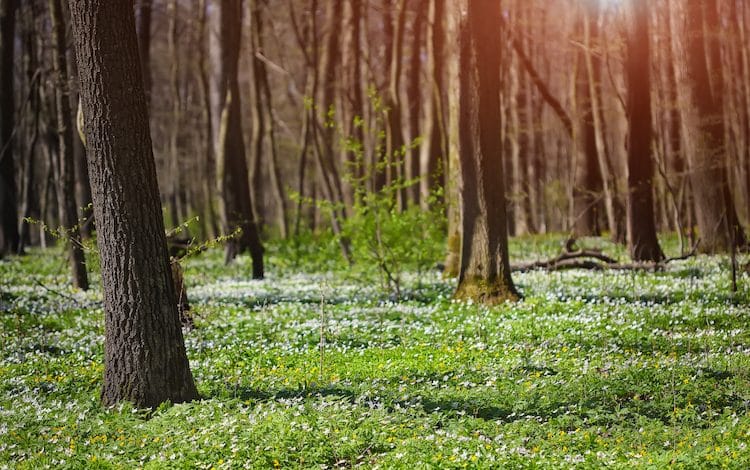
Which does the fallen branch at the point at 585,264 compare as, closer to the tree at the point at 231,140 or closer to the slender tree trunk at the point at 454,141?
the slender tree trunk at the point at 454,141

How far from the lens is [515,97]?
36781 millimetres

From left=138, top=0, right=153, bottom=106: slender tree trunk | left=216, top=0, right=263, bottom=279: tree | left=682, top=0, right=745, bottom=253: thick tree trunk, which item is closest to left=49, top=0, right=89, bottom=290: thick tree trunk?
left=216, top=0, right=263, bottom=279: tree

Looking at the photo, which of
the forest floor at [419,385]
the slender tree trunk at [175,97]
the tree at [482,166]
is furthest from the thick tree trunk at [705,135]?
the slender tree trunk at [175,97]

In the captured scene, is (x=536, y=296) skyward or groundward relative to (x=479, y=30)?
groundward

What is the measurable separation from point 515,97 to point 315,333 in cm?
2682

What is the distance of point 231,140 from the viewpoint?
70.4ft

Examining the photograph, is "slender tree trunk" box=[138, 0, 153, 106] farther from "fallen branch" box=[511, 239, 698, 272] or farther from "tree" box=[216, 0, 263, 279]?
"fallen branch" box=[511, 239, 698, 272]

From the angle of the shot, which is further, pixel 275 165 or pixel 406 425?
pixel 275 165

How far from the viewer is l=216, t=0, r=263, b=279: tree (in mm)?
21031

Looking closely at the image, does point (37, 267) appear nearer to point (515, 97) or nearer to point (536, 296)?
point (536, 296)

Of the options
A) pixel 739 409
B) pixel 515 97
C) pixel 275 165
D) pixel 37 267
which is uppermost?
pixel 515 97

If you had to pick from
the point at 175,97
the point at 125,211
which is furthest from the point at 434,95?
the point at 125,211

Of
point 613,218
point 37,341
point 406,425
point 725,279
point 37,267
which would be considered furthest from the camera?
point 613,218

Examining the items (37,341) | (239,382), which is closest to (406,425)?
(239,382)
